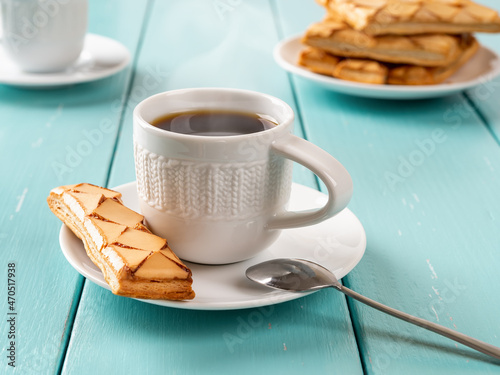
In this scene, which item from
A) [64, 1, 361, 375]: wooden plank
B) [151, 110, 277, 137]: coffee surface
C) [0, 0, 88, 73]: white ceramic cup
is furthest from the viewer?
[0, 0, 88, 73]: white ceramic cup

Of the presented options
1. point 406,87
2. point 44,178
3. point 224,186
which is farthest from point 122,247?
point 406,87

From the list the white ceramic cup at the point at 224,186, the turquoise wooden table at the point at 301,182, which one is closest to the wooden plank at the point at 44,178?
the turquoise wooden table at the point at 301,182

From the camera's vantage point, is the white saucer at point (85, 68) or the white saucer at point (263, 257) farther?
the white saucer at point (85, 68)

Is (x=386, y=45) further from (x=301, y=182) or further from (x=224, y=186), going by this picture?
(x=224, y=186)

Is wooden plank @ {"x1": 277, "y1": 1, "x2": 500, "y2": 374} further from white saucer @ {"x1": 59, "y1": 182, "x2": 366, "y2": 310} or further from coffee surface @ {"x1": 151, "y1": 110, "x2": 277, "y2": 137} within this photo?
coffee surface @ {"x1": 151, "y1": 110, "x2": 277, "y2": 137}

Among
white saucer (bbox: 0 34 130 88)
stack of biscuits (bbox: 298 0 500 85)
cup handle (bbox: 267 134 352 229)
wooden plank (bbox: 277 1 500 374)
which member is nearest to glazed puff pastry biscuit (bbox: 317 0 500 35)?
stack of biscuits (bbox: 298 0 500 85)

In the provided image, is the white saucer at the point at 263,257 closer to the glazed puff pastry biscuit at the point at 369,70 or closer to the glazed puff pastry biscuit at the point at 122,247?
the glazed puff pastry biscuit at the point at 122,247
